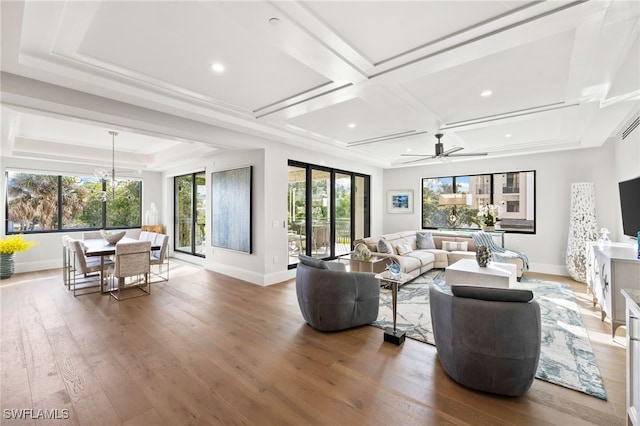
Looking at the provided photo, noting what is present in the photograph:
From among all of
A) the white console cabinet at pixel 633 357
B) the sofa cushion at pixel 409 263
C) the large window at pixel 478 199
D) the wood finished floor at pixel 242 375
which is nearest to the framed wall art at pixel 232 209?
the wood finished floor at pixel 242 375

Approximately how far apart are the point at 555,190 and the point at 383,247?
13.4 ft

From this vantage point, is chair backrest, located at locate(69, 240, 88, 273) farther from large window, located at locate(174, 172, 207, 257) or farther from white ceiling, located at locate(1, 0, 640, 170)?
large window, located at locate(174, 172, 207, 257)

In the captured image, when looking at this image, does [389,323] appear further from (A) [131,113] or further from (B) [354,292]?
(A) [131,113]

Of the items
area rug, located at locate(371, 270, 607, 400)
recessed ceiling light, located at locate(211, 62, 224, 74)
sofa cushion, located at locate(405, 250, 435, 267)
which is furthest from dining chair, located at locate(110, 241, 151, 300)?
sofa cushion, located at locate(405, 250, 435, 267)

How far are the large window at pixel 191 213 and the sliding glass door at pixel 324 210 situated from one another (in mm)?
2593

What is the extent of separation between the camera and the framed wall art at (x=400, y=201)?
26.9 feet

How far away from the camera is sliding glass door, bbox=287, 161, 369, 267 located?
6.00 metres

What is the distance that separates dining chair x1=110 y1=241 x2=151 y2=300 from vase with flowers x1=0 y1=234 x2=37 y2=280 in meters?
2.54

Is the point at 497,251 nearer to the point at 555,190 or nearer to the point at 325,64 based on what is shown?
the point at 555,190

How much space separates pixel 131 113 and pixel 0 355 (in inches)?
111

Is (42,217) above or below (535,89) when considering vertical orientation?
below

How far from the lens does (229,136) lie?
4684mm

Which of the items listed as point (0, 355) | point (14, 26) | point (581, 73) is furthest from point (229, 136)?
point (581, 73)

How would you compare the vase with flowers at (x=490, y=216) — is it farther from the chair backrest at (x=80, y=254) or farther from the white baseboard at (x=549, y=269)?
the chair backrest at (x=80, y=254)
